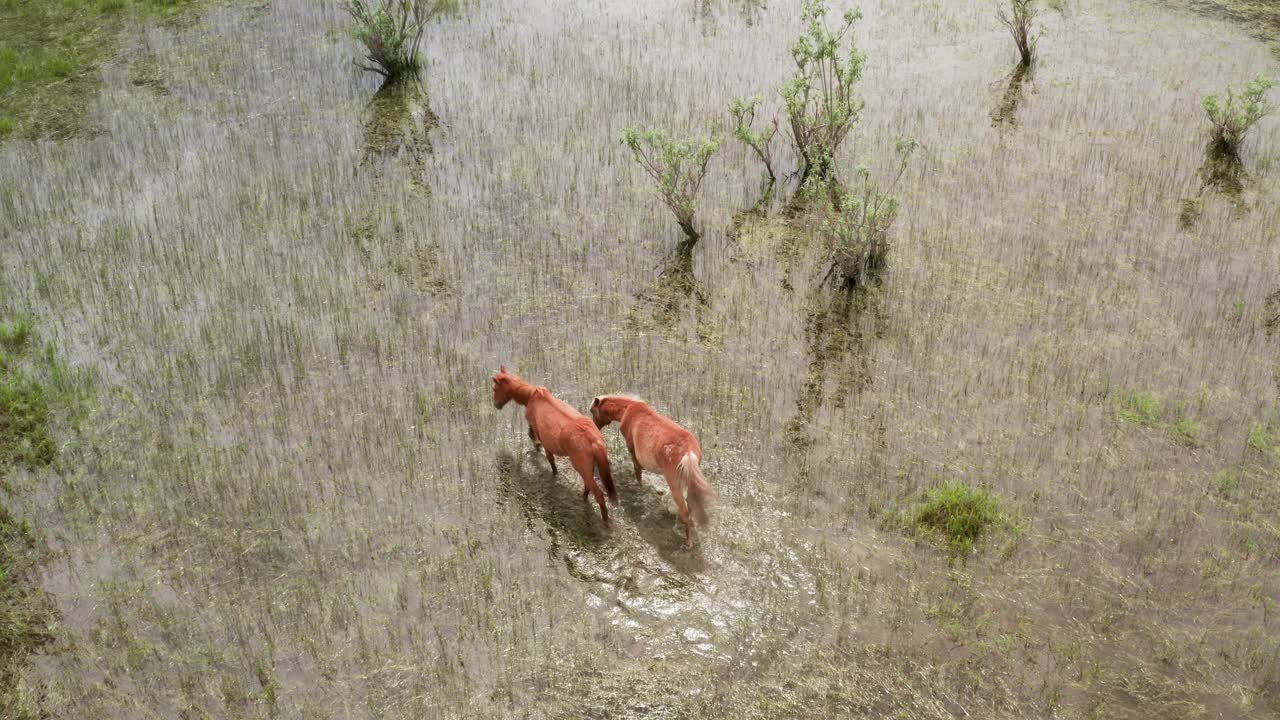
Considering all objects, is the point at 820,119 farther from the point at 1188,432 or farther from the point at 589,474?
the point at 589,474

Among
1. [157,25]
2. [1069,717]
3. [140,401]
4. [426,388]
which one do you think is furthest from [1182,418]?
[157,25]

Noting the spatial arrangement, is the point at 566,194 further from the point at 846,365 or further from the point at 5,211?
the point at 5,211

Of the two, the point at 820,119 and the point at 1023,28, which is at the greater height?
the point at 1023,28

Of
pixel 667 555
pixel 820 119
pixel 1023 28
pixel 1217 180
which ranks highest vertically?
pixel 1023 28

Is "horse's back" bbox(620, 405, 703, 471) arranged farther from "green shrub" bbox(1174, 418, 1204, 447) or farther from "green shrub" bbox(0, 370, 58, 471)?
"green shrub" bbox(0, 370, 58, 471)

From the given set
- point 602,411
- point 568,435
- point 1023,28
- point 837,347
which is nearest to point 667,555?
point 568,435

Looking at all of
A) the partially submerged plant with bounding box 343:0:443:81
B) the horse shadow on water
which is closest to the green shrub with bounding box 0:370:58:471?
the horse shadow on water
